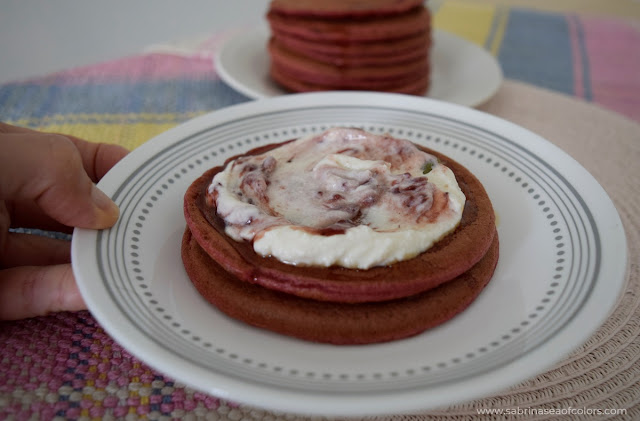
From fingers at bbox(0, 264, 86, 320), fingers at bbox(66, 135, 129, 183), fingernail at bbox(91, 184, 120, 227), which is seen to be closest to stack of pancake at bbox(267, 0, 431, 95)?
fingers at bbox(66, 135, 129, 183)

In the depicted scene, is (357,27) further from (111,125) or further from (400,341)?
(400,341)

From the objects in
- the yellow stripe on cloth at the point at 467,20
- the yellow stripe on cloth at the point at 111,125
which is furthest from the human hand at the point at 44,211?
the yellow stripe on cloth at the point at 467,20

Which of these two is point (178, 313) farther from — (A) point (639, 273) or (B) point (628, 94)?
(B) point (628, 94)

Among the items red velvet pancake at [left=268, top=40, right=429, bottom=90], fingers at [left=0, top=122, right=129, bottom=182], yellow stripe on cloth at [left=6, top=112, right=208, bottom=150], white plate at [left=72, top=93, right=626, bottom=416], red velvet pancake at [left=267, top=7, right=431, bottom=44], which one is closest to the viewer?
white plate at [left=72, top=93, right=626, bottom=416]

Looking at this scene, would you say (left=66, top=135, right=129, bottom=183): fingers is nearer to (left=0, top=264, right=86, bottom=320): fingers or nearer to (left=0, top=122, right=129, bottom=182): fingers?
(left=0, top=122, right=129, bottom=182): fingers

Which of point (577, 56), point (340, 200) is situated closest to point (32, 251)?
point (340, 200)

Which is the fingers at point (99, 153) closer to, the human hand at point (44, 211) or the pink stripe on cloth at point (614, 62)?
the human hand at point (44, 211)
